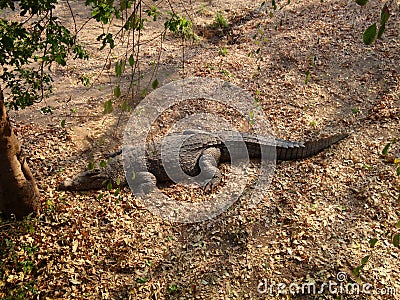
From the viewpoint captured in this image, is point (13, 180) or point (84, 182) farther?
point (84, 182)

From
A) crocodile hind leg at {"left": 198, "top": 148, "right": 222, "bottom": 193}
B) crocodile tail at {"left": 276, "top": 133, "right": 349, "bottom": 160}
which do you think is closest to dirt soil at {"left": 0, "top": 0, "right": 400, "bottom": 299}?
crocodile tail at {"left": 276, "top": 133, "right": 349, "bottom": 160}

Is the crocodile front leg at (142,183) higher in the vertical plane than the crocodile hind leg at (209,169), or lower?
lower

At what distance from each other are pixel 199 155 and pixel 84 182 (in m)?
1.39

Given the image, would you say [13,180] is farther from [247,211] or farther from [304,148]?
[304,148]

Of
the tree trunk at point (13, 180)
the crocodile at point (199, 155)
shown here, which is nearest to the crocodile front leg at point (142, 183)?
the crocodile at point (199, 155)

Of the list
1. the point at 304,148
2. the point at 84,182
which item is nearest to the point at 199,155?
the point at 304,148

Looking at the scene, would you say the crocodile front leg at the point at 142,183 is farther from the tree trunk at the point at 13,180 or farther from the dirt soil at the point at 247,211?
the tree trunk at the point at 13,180

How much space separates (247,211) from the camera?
3.67 metres

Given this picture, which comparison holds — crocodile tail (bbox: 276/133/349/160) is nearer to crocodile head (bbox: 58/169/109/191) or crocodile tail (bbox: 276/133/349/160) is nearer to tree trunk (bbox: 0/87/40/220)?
crocodile head (bbox: 58/169/109/191)

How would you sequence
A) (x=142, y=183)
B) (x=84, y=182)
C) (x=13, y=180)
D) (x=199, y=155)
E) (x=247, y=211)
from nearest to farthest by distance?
(x=13, y=180)
(x=247, y=211)
(x=84, y=182)
(x=142, y=183)
(x=199, y=155)

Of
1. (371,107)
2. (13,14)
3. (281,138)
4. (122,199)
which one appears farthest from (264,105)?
(13,14)

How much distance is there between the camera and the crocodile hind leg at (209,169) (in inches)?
158

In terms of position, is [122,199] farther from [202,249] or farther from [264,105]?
[264,105]

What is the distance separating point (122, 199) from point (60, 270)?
1.00 m
